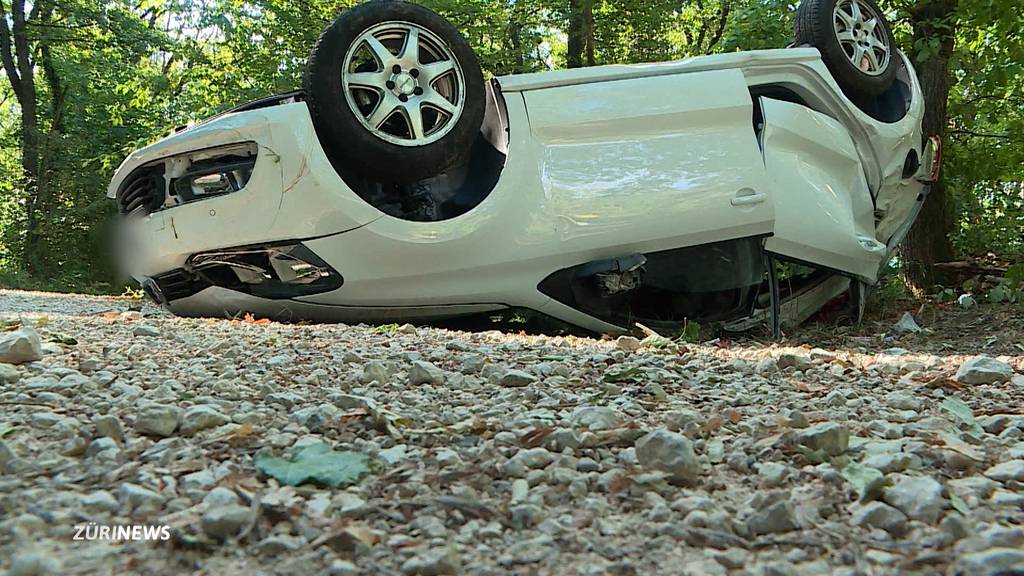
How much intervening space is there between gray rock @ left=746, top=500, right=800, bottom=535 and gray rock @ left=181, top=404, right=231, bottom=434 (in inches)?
42.9

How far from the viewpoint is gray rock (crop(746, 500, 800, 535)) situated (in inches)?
47.4

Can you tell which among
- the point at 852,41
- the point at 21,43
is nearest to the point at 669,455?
the point at 852,41

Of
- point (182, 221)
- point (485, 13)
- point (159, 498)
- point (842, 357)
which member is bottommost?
point (842, 357)

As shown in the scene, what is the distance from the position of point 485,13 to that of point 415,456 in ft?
27.6

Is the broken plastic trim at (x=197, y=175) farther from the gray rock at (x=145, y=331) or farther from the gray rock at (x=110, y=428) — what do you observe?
the gray rock at (x=110, y=428)

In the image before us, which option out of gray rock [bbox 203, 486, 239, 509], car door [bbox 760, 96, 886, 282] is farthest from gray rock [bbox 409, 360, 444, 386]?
car door [bbox 760, 96, 886, 282]

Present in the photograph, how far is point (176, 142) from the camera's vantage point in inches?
137

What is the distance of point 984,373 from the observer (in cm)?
234

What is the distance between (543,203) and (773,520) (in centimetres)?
259

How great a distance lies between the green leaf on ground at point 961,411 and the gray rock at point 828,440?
46 centimetres

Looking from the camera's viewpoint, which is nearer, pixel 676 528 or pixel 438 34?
pixel 676 528

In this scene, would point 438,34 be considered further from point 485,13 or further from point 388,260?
point 485,13

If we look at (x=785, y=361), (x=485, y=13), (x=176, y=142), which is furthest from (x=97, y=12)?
(x=785, y=361)

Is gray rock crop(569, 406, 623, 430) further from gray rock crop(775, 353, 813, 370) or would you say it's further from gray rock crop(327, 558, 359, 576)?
gray rock crop(775, 353, 813, 370)
